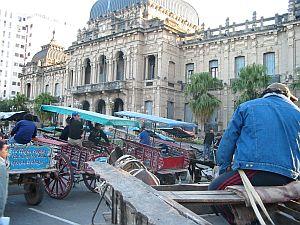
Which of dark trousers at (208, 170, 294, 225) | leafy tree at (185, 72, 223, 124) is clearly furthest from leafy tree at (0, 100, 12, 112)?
dark trousers at (208, 170, 294, 225)

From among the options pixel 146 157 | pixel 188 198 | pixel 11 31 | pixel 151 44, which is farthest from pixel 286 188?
pixel 11 31

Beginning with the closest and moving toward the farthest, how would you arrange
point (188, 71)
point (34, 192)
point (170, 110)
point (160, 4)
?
point (34, 192) < point (170, 110) < point (188, 71) < point (160, 4)

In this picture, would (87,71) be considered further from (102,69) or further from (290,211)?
(290,211)

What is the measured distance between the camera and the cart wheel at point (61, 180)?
28.4 feet

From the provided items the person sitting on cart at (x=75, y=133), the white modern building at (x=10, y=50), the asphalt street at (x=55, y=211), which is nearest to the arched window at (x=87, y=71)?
the person sitting on cart at (x=75, y=133)

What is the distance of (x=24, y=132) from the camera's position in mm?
8453

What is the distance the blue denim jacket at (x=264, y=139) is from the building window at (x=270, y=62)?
Answer: 31.0m

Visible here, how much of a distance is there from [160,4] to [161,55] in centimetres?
993

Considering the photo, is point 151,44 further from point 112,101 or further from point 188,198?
point 188,198

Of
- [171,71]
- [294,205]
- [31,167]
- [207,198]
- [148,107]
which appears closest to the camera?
[207,198]

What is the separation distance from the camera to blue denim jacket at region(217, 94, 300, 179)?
271cm

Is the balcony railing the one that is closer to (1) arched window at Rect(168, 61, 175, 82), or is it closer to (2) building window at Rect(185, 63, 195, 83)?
(1) arched window at Rect(168, 61, 175, 82)

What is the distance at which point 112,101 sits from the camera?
127 ft

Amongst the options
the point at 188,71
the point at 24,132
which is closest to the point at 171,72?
the point at 188,71
